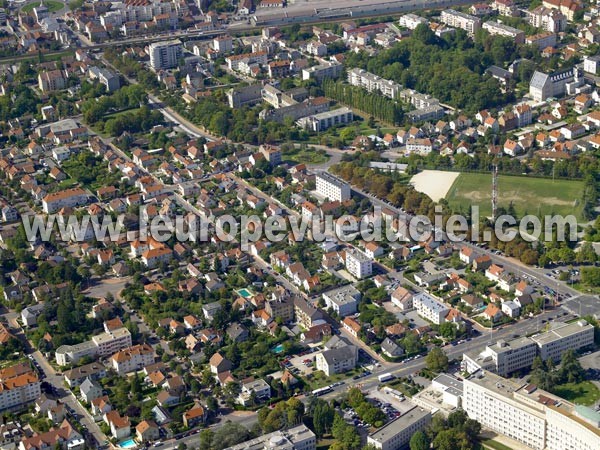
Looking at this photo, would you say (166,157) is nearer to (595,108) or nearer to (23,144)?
(23,144)

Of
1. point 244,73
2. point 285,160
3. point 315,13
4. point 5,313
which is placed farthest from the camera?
point 315,13

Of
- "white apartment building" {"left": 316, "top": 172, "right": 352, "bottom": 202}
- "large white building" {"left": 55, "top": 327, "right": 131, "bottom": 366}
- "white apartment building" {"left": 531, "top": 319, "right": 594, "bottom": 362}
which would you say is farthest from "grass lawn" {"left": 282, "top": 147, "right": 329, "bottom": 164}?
"white apartment building" {"left": 531, "top": 319, "right": 594, "bottom": 362}

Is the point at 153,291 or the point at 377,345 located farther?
the point at 153,291

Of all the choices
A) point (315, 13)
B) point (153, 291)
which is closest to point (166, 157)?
point (153, 291)

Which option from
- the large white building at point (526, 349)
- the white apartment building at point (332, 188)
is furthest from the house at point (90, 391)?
the white apartment building at point (332, 188)

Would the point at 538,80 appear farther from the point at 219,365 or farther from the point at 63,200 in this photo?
the point at 219,365

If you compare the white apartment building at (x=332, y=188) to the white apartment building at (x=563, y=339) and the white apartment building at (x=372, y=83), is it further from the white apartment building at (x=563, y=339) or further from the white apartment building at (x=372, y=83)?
the white apartment building at (x=563, y=339)
